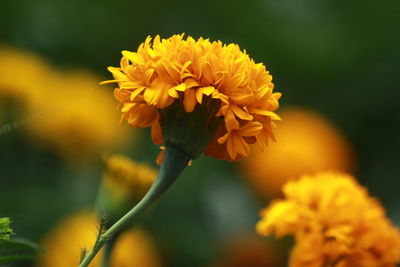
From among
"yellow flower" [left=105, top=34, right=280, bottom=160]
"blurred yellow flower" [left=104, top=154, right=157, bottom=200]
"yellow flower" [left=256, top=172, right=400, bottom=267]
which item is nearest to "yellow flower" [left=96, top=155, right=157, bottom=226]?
"blurred yellow flower" [left=104, top=154, right=157, bottom=200]

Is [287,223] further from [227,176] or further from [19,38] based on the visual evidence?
[19,38]

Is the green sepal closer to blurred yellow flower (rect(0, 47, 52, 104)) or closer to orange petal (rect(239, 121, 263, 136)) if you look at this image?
orange petal (rect(239, 121, 263, 136))

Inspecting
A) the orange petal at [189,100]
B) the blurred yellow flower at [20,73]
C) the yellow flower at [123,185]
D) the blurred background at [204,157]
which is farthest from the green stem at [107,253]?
the blurred yellow flower at [20,73]

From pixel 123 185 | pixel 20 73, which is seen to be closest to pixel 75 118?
pixel 20 73

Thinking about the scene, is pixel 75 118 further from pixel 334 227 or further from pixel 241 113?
pixel 241 113

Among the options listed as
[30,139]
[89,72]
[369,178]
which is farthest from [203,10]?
[30,139]

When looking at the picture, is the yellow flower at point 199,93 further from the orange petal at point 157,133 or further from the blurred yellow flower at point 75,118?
the blurred yellow flower at point 75,118

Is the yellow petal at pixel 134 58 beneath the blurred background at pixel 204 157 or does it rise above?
beneath
